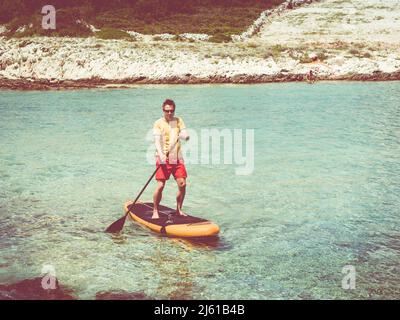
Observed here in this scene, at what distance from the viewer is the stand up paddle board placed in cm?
880

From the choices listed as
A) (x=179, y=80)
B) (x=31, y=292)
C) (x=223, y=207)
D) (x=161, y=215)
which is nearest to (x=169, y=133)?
(x=161, y=215)

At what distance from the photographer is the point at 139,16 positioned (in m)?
58.8

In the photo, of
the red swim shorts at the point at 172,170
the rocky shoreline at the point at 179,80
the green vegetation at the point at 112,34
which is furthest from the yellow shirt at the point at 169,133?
the green vegetation at the point at 112,34

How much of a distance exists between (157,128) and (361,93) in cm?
2421

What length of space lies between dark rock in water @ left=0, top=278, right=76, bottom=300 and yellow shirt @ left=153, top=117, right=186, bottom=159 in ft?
10.5

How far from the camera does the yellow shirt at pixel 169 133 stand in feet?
29.1

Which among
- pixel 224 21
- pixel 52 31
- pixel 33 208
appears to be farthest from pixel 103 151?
pixel 224 21

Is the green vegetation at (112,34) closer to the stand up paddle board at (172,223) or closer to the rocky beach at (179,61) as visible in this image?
the rocky beach at (179,61)

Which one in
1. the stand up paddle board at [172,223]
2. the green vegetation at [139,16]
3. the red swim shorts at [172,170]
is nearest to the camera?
the stand up paddle board at [172,223]

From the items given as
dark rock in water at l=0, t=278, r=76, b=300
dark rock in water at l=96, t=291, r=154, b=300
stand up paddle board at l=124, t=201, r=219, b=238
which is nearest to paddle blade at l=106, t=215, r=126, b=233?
stand up paddle board at l=124, t=201, r=219, b=238

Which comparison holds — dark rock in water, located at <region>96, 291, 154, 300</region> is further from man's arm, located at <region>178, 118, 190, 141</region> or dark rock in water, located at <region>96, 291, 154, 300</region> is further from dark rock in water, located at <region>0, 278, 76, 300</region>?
man's arm, located at <region>178, 118, 190, 141</region>

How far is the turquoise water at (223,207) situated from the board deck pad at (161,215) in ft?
1.04

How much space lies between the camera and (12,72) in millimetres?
36750
